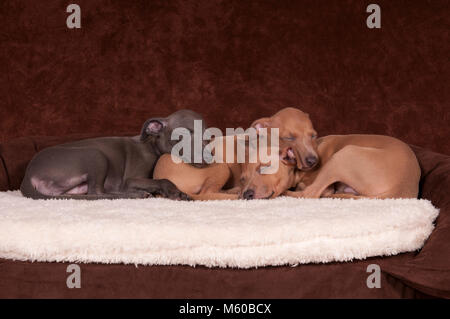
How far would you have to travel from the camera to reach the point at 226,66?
5129 mm

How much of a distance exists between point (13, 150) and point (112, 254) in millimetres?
2015

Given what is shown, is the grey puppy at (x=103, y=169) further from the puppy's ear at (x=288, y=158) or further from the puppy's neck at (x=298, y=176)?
the puppy's neck at (x=298, y=176)

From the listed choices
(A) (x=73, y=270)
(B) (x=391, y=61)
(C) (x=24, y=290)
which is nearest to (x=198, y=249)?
(A) (x=73, y=270)

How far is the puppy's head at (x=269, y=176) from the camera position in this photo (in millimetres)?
3809

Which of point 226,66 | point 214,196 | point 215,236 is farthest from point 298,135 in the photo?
point 215,236

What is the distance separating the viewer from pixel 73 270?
2.81 meters

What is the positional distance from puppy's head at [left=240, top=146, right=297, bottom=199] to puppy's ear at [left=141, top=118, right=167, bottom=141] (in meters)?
0.67

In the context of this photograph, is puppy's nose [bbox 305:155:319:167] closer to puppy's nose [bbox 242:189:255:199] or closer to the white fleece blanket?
puppy's nose [bbox 242:189:255:199]

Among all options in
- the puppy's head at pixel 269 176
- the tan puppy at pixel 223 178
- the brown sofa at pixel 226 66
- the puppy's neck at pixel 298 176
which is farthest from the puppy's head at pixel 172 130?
→ the brown sofa at pixel 226 66

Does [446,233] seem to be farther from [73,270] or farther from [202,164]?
[73,270]

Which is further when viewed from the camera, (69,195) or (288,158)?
(288,158)

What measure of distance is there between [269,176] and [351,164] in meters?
0.57

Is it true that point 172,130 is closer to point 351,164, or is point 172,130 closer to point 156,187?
point 156,187

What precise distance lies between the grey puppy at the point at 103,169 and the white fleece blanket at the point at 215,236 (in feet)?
2.35
